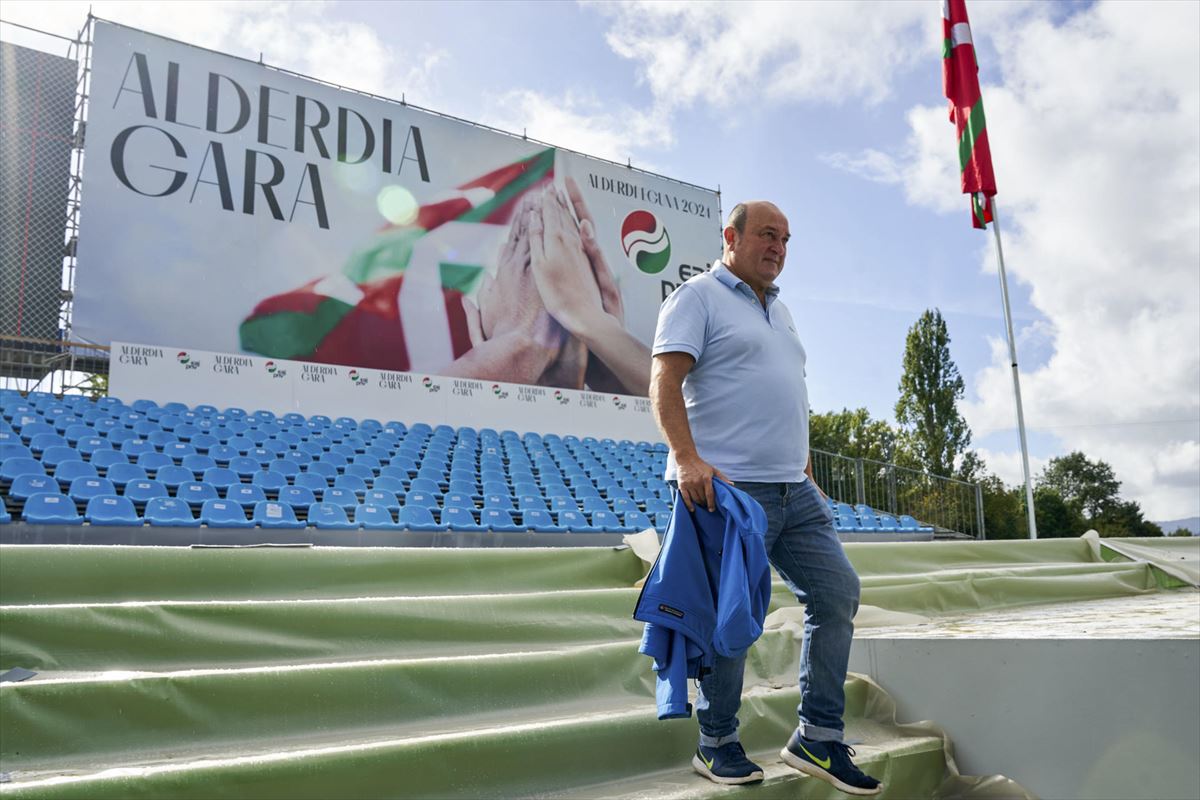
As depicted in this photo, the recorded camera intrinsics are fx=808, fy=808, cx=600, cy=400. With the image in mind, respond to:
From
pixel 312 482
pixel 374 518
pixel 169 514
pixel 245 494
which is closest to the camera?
pixel 169 514

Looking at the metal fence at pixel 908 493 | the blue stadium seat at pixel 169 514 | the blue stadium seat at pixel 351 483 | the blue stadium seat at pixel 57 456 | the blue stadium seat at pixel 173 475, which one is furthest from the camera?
the metal fence at pixel 908 493

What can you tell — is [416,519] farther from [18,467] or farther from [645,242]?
[645,242]

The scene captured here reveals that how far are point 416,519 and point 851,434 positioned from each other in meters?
30.5

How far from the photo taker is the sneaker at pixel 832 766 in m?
1.75

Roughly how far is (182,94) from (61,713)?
9927 millimetres

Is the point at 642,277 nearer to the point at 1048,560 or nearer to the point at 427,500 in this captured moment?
the point at 427,500

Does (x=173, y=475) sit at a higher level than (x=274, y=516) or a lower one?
higher

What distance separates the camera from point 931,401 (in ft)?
92.3

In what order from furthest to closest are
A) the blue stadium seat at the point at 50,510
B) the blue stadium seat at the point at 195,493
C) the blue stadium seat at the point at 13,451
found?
the blue stadium seat at the point at 13,451 → the blue stadium seat at the point at 195,493 → the blue stadium seat at the point at 50,510

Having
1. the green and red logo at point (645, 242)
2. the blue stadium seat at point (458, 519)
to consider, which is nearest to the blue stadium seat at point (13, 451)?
the blue stadium seat at point (458, 519)

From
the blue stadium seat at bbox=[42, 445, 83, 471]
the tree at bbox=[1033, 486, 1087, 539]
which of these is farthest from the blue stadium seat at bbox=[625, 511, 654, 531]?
the tree at bbox=[1033, 486, 1087, 539]

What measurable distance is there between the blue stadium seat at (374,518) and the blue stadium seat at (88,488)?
4.99ft

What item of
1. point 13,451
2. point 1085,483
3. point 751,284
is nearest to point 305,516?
point 13,451

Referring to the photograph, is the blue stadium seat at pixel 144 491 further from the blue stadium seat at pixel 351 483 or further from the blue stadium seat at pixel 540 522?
the blue stadium seat at pixel 540 522
